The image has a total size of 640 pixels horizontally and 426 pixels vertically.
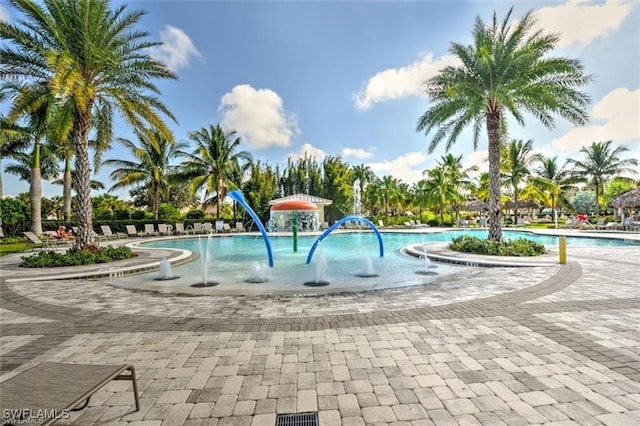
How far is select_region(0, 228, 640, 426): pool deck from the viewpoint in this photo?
9.84 feet

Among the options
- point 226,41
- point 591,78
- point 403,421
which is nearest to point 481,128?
point 591,78

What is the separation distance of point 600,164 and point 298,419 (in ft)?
168

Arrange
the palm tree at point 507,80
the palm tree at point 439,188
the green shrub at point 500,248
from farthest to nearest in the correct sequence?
the palm tree at point 439,188, the palm tree at point 507,80, the green shrub at point 500,248

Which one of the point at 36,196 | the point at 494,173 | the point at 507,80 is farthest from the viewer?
the point at 36,196

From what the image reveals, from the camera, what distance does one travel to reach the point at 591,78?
12812mm

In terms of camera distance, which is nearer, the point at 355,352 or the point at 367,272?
the point at 355,352

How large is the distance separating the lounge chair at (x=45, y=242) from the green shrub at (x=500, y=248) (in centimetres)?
2000

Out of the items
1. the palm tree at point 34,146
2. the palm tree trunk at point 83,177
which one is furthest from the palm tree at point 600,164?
the palm tree at point 34,146

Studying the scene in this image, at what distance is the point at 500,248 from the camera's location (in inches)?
507

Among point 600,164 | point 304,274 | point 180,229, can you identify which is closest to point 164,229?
point 180,229

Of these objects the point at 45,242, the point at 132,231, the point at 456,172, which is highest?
the point at 456,172

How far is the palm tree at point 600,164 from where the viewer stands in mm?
39375

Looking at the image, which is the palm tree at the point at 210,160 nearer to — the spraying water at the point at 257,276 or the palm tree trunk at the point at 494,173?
the spraying water at the point at 257,276

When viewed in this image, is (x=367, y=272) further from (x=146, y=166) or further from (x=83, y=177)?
(x=146, y=166)
